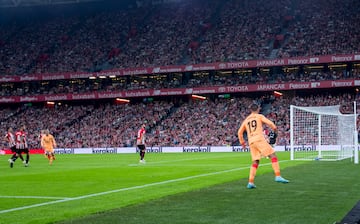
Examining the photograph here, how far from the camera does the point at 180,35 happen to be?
219ft

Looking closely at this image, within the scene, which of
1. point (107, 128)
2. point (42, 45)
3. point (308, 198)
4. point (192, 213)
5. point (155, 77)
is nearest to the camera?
point (192, 213)

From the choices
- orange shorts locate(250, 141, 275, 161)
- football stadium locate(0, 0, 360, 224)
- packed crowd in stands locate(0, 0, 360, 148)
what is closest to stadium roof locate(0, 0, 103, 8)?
football stadium locate(0, 0, 360, 224)

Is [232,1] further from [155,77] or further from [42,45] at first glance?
[42,45]

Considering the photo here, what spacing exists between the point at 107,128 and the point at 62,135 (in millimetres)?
5600

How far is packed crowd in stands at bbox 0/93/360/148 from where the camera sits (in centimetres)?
5381

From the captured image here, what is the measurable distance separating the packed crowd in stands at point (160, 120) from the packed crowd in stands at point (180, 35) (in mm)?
5072

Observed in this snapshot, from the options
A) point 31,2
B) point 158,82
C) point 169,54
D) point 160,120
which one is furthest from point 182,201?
point 31,2

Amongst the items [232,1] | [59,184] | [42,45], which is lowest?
[59,184]

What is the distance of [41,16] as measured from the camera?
80.4 m

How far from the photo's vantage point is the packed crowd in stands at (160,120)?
53.8m

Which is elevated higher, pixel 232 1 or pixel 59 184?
pixel 232 1

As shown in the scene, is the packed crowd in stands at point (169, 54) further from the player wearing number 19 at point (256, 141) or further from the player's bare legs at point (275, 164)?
the player wearing number 19 at point (256, 141)

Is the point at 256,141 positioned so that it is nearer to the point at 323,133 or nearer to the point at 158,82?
the point at 323,133

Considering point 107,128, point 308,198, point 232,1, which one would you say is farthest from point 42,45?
point 308,198
